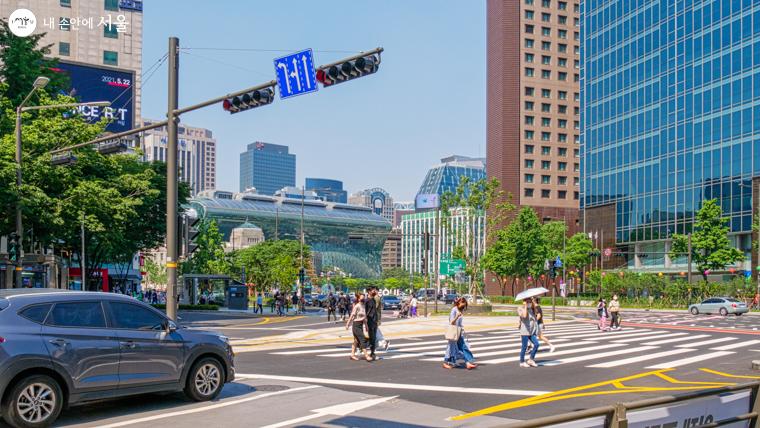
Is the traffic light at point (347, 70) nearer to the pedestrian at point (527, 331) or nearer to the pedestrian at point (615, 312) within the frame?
the pedestrian at point (527, 331)

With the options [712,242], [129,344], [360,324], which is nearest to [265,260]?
[712,242]

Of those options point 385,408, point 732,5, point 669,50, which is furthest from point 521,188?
point 385,408

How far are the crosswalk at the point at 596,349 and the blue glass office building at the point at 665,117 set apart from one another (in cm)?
3841

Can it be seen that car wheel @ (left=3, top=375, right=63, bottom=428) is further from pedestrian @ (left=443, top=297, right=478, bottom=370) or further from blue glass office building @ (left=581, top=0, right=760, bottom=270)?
blue glass office building @ (left=581, top=0, right=760, bottom=270)

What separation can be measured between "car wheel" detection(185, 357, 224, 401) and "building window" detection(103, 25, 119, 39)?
296 feet

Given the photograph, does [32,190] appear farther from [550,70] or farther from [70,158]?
[550,70]

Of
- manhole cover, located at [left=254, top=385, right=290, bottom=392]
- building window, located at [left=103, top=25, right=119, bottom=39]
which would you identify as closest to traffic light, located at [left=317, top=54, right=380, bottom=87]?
manhole cover, located at [left=254, top=385, right=290, bottom=392]

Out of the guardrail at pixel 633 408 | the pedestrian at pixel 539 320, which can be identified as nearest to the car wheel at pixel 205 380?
the guardrail at pixel 633 408

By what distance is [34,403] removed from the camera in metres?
9.86

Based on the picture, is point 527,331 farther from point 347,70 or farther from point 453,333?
point 347,70

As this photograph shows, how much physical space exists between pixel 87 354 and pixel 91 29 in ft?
298

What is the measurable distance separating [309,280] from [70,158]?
98904 millimetres

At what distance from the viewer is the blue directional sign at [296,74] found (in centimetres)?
1658

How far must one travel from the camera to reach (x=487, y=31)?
11638 cm
